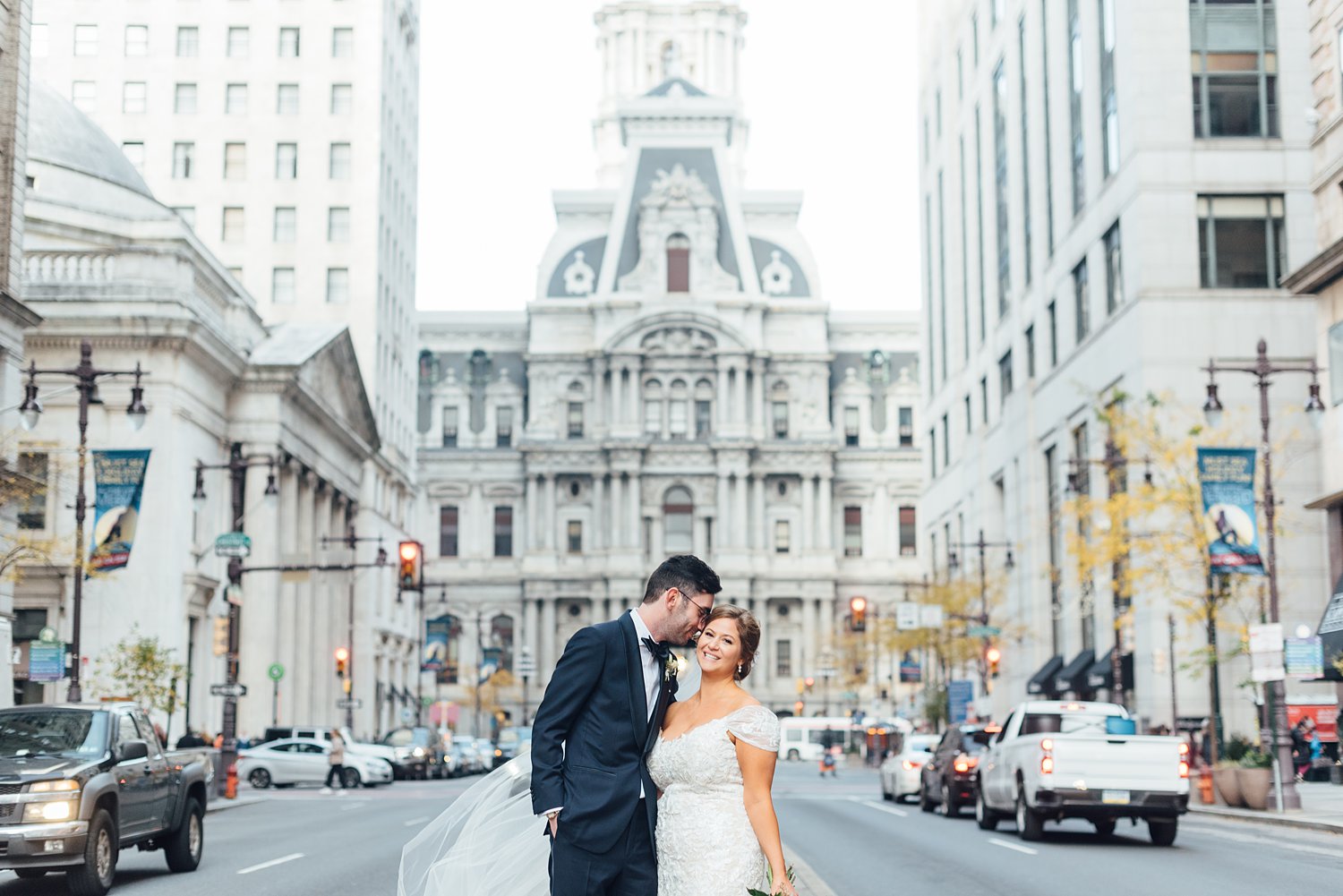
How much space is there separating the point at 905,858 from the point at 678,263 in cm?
9725

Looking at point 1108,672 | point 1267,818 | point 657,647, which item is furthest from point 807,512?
point 657,647

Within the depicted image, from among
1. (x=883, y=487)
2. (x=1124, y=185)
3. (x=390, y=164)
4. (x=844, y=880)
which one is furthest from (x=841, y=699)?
(x=844, y=880)

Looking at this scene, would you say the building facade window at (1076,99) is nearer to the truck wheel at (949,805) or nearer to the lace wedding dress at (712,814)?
the truck wheel at (949,805)

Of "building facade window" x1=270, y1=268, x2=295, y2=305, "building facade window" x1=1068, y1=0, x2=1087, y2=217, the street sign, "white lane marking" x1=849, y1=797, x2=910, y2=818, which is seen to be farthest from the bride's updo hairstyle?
"building facade window" x1=270, y1=268, x2=295, y2=305

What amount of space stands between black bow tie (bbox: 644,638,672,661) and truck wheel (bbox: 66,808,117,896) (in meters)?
11.0

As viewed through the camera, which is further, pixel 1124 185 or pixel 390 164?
pixel 390 164

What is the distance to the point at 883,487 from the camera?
11988cm

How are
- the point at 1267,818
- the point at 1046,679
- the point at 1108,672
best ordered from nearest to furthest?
the point at 1267,818
the point at 1108,672
the point at 1046,679

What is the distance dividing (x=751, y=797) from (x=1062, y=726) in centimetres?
2043

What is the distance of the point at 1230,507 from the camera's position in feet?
110

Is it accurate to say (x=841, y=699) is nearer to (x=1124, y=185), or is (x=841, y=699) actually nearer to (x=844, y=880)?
(x=1124, y=185)

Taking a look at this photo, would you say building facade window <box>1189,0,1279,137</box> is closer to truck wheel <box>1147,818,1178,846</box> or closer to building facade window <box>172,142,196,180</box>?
truck wheel <box>1147,818,1178,846</box>

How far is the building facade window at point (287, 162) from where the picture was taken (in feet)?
252

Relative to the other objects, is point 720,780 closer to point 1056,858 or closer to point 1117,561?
point 1056,858
